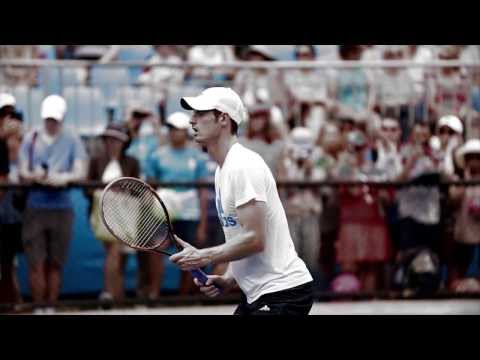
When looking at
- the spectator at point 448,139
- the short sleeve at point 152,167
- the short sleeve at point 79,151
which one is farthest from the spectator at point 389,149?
the short sleeve at point 79,151

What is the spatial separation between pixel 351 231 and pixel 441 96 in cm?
161

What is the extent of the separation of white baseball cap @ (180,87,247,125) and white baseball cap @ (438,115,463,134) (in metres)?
5.17

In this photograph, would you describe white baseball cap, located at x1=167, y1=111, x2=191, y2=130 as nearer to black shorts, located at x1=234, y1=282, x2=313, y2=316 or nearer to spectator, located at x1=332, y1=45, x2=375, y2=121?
spectator, located at x1=332, y1=45, x2=375, y2=121

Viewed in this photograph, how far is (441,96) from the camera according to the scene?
12.0 meters

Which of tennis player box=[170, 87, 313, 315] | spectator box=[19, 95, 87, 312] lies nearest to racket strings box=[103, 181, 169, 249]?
tennis player box=[170, 87, 313, 315]

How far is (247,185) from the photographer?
6.82 metres

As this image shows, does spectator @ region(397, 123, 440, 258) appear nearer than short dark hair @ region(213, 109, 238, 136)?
No

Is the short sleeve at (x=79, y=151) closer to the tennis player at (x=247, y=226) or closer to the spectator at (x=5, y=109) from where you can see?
the spectator at (x=5, y=109)

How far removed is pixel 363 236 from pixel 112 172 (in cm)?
237

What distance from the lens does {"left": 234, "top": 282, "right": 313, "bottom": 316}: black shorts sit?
6.97 metres

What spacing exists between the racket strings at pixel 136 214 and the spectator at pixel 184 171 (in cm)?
420

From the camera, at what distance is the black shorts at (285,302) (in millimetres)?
6969
